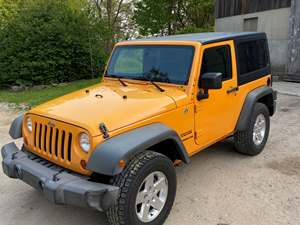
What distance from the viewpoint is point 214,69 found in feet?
13.0

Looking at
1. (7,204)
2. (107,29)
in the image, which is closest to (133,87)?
(7,204)

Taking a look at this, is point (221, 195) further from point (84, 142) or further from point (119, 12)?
point (119, 12)

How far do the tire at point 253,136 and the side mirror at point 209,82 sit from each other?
1310 mm

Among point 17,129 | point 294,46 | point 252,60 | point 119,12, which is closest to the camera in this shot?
point 17,129

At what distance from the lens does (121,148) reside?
267 centimetres

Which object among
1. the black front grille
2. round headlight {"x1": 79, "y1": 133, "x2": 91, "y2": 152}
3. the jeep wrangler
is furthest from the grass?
round headlight {"x1": 79, "y1": 133, "x2": 91, "y2": 152}

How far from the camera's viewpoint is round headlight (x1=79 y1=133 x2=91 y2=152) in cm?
278

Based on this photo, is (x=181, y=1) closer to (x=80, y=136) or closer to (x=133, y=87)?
(x=133, y=87)

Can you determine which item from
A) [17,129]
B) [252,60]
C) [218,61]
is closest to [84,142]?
[17,129]

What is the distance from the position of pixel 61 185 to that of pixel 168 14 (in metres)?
17.8

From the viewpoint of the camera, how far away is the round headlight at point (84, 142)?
2783 mm

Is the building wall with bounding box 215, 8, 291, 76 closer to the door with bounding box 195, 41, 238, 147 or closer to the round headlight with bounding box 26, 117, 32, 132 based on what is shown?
the door with bounding box 195, 41, 238, 147

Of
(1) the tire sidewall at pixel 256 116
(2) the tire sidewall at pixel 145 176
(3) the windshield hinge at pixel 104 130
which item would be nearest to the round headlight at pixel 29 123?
(3) the windshield hinge at pixel 104 130

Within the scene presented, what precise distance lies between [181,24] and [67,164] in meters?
18.8
